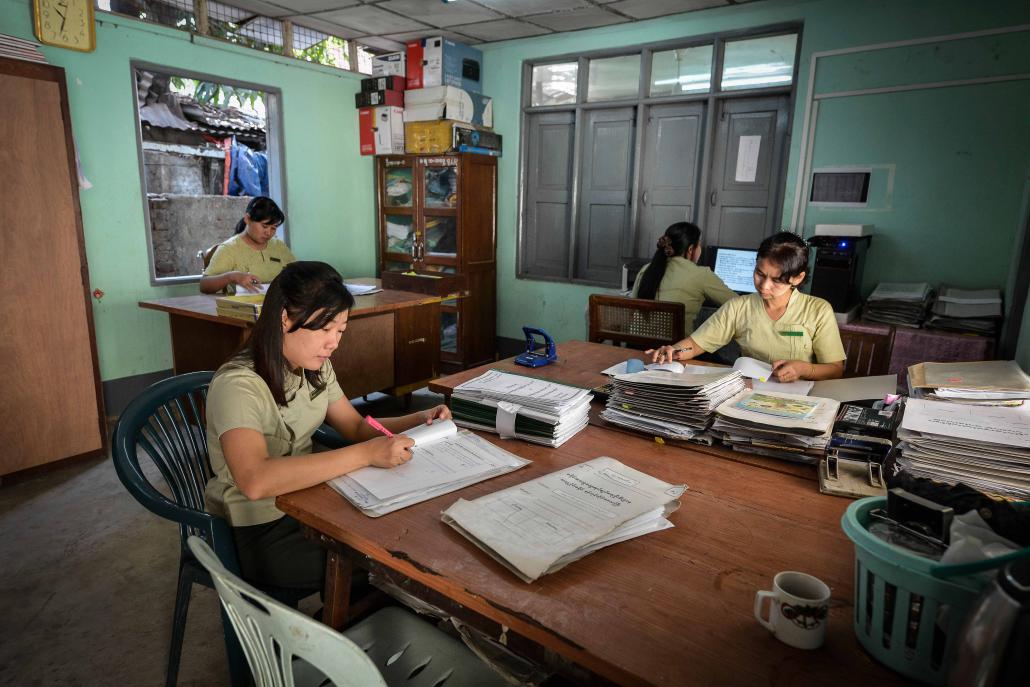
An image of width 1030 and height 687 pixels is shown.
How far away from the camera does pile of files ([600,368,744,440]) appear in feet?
4.77

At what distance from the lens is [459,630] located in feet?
3.69

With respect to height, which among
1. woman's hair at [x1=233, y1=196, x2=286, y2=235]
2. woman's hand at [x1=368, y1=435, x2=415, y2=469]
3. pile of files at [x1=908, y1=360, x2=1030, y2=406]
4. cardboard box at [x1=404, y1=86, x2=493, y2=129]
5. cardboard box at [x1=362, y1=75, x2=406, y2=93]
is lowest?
woman's hand at [x1=368, y1=435, x2=415, y2=469]

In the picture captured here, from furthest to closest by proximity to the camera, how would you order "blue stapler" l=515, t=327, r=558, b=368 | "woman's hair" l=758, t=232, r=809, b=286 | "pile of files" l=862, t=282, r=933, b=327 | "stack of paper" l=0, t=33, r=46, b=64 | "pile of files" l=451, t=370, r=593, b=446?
"pile of files" l=862, t=282, r=933, b=327 → "stack of paper" l=0, t=33, r=46, b=64 → "woman's hair" l=758, t=232, r=809, b=286 → "blue stapler" l=515, t=327, r=558, b=368 → "pile of files" l=451, t=370, r=593, b=446

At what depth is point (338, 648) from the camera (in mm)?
692

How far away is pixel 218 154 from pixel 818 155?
4619 mm

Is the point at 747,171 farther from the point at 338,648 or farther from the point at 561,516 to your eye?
the point at 338,648

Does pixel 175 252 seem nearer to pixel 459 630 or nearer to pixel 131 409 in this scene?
pixel 131 409

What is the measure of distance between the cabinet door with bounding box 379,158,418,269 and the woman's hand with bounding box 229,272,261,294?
5.91 feet

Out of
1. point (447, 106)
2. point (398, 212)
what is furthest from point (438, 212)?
point (447, 106)

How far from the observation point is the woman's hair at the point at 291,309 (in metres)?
1.34

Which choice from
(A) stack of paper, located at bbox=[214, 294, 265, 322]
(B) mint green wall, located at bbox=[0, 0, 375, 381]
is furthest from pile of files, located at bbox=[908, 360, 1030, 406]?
(B) mint green wall, located at bbox=[0, 0, 375, 381]

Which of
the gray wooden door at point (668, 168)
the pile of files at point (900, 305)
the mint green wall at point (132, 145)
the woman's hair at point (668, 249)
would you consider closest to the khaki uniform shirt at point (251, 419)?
the woman's hair at point (668, 249)

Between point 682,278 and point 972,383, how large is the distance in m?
2.02

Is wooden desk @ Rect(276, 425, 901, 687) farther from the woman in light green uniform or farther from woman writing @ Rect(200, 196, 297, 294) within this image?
woman writing @ Rect(200, 196, 297, 294)
